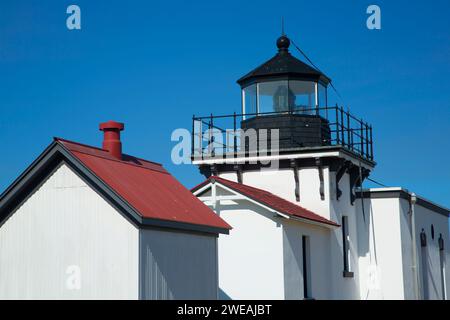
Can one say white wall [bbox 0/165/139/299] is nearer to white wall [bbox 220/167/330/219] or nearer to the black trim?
white wall [bbox 220/167/330/219]

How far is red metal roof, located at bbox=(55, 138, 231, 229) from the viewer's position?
534 inches

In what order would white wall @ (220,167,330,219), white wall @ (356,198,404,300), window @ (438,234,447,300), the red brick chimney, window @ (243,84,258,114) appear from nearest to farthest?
the red brick chimney
white wall @ (220,167,330,219)
window @ (243,84,258,114)
white wall @ (356,198,404,300)
window @ (438,234,447,300)

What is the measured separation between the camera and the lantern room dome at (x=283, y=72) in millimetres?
23141

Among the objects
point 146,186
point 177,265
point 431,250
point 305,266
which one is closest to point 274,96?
point 305,266

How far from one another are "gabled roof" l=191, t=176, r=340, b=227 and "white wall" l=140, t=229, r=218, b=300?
375cm

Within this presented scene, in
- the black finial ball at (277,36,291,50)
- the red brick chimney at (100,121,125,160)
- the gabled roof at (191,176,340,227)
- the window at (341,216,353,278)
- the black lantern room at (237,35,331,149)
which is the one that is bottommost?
the window at (341,216,353,278)

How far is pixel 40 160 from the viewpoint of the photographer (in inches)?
541

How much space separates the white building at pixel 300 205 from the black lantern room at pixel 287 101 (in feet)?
Answer: 0.10

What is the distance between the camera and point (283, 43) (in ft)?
80.1

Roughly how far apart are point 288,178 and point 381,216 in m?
3.63

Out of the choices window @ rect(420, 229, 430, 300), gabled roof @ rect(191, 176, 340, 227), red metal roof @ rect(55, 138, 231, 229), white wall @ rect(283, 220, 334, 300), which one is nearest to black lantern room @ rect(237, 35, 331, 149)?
gabled roof @ rect(191, 176, 340, 227)

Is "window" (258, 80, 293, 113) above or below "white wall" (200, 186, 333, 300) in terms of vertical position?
above
